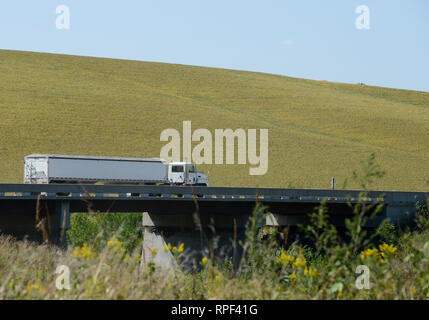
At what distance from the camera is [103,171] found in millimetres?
41469

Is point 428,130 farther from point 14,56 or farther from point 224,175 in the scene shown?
point 14,56

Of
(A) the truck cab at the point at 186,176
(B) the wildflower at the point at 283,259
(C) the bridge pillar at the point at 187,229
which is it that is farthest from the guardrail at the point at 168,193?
(B) the wildflower at the point at 283,259

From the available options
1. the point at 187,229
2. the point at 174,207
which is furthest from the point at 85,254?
the point at 187,229

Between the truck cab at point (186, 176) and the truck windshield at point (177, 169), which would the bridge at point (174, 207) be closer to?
the truck cab at point (186, 176)

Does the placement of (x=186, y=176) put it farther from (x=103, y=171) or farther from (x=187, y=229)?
(x=187, y=229)

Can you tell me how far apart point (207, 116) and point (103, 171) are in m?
38.4

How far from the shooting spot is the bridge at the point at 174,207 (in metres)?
29.3

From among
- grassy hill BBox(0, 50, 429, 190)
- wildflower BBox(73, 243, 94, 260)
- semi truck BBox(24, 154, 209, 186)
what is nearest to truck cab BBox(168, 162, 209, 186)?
semi truck BBox(24, 154, 209, 186)

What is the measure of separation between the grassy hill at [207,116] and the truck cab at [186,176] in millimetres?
12126

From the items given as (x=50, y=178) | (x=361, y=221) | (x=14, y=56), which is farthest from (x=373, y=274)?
(x=14, y=56)

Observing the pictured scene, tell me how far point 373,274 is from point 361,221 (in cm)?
76

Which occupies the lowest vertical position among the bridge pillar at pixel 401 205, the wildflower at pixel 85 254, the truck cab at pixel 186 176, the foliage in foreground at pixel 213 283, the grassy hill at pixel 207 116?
the foliage in foreground at pixel 213 283

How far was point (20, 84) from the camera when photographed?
83.6 metres

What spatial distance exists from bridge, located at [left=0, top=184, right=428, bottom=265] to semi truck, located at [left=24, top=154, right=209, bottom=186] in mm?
4814
